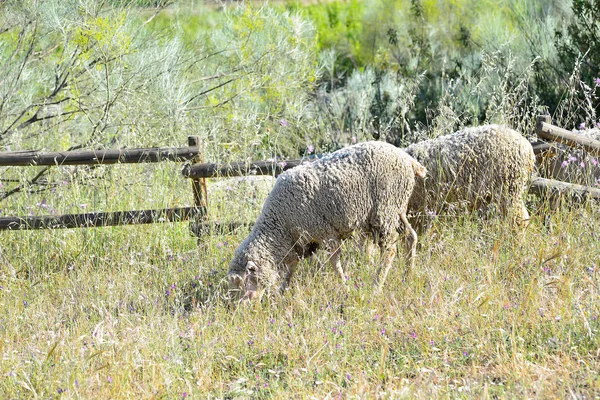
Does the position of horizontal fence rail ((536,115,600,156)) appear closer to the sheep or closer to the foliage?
the sheep

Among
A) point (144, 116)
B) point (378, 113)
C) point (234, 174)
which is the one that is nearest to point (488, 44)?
point (378, 113)

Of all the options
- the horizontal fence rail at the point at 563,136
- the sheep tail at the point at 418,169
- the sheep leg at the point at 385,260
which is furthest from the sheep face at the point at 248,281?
the horizontal fence rail at the point at 563,136

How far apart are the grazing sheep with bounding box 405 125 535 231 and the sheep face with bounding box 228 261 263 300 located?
50.1 inches

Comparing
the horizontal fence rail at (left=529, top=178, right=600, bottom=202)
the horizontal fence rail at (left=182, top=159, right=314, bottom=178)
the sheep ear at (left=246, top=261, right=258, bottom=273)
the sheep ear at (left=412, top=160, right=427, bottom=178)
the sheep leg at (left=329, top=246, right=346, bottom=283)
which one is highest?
the sheep ear at (left=412, top=160, right=427, bottom=178)

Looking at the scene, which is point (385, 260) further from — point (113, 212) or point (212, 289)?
point (113, 212)

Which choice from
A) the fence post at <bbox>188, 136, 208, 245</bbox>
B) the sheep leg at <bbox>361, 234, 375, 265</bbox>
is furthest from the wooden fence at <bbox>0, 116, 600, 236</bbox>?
the sheep leg at <bbox>361, 234, 375, 265</bbox>

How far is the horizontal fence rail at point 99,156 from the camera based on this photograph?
5758 millimetres

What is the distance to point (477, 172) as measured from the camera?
5176 millimetres

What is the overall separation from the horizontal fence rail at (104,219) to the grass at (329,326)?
1.08ft

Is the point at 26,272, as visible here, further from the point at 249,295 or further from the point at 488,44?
the point at 488,44

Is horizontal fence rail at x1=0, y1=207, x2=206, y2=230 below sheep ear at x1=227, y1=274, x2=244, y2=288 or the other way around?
the other way around

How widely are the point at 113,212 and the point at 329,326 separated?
7.41 feet

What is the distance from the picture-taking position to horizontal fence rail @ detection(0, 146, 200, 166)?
18.9ft

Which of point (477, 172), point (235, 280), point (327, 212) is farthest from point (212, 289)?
point (477, 172)
